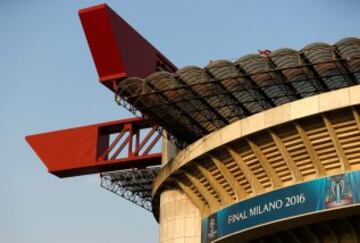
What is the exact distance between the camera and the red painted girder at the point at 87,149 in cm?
5856

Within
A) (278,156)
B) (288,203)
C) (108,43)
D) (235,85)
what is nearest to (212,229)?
(278,156)

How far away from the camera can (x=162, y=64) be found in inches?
2157

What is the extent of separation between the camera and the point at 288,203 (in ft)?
129

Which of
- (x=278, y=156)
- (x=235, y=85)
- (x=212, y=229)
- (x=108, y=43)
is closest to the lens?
(x=278, y=156)

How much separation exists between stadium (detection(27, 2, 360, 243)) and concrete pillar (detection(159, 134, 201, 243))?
0.07 meters

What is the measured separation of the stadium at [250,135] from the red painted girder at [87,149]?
5307 millimetres

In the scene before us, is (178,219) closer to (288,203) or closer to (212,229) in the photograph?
(212,229)

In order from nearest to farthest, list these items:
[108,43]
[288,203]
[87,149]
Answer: [288,203] < [108,43] < [87,149]

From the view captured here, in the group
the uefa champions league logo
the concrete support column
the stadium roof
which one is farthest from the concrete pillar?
A: the stadium roof

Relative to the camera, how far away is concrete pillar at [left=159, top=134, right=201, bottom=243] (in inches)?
1881

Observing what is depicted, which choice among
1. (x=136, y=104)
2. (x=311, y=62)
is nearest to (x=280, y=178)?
(x=311, y=62)

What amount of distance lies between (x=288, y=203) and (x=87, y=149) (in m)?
24.3

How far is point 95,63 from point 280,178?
14.1 meters

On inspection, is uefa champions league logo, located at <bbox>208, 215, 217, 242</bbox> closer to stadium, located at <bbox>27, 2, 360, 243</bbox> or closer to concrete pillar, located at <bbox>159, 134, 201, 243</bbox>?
stadium, located at <bbox>27, 2, 360, 243</bbox>
